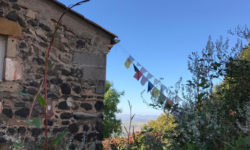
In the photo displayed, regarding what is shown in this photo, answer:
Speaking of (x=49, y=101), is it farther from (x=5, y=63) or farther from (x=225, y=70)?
(x=225, y=70)

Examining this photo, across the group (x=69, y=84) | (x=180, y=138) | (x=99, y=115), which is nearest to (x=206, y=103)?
(x=180, y=138)

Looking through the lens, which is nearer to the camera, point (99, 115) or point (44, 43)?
point (44, 43)

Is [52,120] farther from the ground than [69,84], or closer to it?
closer to it

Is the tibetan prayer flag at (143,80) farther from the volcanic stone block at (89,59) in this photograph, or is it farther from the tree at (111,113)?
the tree at (111,113)

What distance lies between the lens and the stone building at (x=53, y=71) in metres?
4.15

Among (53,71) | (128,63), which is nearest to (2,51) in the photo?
(53,71)

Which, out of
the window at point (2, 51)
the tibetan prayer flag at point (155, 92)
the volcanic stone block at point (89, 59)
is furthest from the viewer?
the tibetan prayer flag at point (155, 92)

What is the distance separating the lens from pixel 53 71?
4547mm

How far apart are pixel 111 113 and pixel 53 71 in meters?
10.9

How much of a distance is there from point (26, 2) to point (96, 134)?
116 inches

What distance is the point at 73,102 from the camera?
15.4 feet

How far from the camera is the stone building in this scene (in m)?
4.15

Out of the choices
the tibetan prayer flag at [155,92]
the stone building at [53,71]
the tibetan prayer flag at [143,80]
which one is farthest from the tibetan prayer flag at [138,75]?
the stone building at [53,71]

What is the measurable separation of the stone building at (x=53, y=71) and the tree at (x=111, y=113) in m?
9.55
